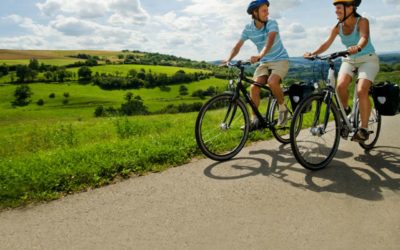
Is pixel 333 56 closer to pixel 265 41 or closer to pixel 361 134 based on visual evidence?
pixel 361 134

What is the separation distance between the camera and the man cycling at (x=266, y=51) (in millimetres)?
6645

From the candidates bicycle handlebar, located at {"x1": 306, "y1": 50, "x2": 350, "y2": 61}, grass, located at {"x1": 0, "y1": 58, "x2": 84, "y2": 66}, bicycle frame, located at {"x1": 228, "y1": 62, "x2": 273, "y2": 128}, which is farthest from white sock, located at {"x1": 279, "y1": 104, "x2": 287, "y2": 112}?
grass, located at {"x1": 0, "y1": 58, "x2": 84, "y2": 66}

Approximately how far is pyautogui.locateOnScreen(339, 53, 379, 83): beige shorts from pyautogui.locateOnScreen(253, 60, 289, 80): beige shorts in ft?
3.51

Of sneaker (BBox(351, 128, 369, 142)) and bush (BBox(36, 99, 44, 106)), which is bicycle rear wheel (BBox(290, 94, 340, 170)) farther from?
bush (BBox(36, 99, 44, 106))

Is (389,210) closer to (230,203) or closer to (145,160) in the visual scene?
(230,203)

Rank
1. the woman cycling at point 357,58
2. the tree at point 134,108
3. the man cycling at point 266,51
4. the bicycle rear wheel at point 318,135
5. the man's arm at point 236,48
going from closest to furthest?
1. the bicycle rear wheel at point 318,135
2. the woman cycling at point 357,58
3. the man cycling at point 266,51
4. the man's arm at point 236,48
5. the tree at point 134,108

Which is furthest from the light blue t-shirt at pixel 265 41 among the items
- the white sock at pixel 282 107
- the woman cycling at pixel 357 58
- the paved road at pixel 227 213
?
the paved road at pixel 227 213

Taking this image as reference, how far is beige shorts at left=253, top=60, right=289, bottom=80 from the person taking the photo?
6.93 metres

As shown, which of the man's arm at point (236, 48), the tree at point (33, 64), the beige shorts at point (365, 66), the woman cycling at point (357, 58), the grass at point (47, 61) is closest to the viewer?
the woman cycling at point (357, 58)

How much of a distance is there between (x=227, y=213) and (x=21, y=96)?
360 feet

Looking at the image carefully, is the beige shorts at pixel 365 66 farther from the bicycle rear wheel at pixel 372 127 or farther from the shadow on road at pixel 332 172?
the shadow on road at pixel 332 172

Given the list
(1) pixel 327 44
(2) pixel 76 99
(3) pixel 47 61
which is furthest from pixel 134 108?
(3) pixel 47 61

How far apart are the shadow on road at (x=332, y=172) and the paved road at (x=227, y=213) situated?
0.01 m

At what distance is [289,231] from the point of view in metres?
3.65
